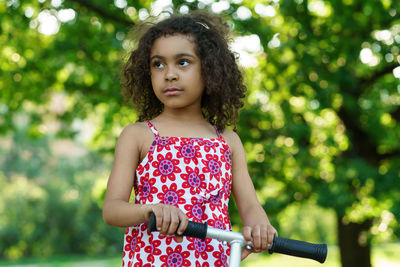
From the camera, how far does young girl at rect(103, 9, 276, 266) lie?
6.56ft

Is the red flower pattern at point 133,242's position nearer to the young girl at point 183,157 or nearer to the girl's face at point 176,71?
the young girl at point 183,157

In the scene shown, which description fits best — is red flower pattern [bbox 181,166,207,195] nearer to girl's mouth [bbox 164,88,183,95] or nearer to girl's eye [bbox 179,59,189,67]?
girl's mouth [bbox 164,88,183,95]

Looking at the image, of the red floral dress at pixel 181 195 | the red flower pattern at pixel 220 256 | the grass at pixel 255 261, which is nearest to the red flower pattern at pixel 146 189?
the red floral dress at pixel 181 195

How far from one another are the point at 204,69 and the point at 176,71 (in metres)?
0.16

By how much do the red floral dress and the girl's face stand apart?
0.16 meters

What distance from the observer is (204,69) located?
2246 mm

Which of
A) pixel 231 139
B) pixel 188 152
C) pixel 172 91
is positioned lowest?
pixel 188 152

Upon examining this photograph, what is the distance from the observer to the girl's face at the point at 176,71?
2152mm

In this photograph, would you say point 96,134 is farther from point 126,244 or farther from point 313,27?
point 126,244

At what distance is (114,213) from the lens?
191cm

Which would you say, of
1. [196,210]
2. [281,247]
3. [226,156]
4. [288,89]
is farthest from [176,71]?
[288,89]

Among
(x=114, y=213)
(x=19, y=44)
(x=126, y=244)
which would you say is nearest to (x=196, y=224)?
(x=114, y=213)

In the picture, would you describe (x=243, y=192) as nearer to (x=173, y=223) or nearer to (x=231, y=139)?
(x=231, y=139)

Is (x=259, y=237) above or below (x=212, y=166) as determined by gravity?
below
